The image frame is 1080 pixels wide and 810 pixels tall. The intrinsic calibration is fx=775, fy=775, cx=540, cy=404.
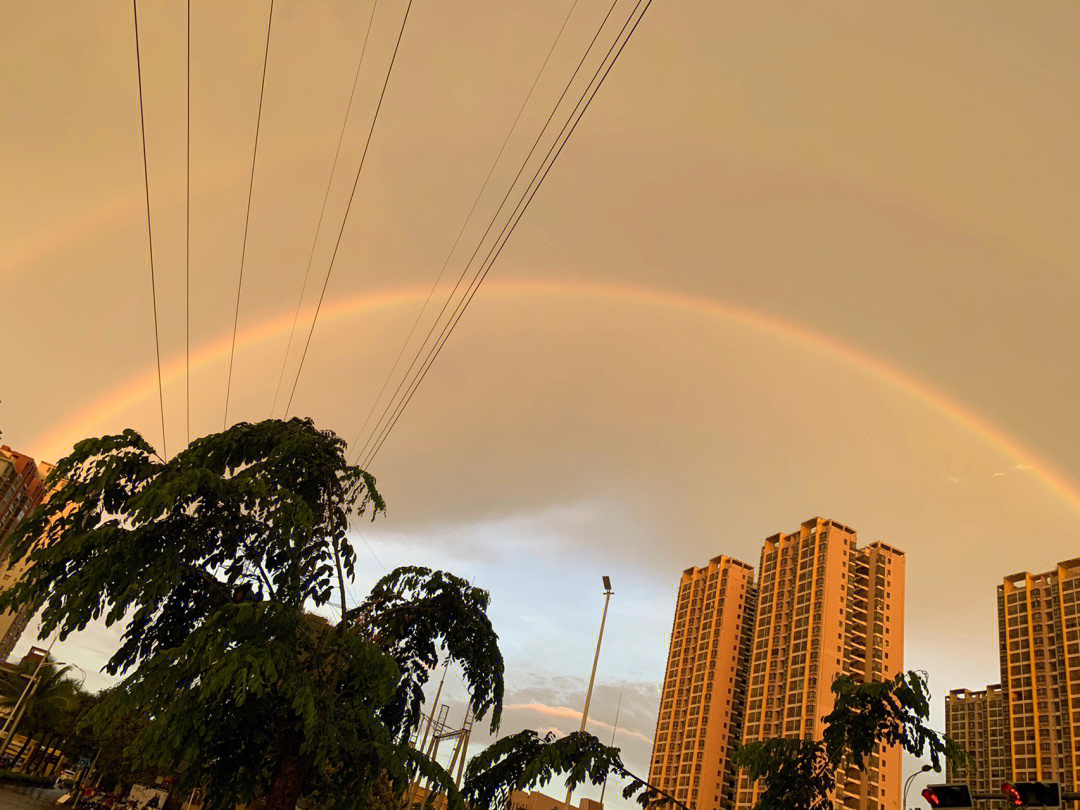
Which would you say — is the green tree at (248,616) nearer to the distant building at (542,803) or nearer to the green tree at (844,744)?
the green tree at (844,744)

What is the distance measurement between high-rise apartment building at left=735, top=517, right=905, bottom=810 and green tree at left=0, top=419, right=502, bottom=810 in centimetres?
9928

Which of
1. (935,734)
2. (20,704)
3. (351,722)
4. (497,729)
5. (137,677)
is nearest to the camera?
(137,677)

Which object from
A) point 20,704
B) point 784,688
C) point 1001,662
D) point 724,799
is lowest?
point 20,704

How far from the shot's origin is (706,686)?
393ft

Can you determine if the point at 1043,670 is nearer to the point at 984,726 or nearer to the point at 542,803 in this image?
the point at 984,726

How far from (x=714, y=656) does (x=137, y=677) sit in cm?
12407

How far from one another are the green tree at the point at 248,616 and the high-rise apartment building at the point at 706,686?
11377 cm

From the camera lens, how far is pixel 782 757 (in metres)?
10.9

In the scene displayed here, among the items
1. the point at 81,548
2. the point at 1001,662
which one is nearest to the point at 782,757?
the point at 81,548

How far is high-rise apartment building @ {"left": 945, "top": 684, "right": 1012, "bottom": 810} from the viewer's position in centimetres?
11912

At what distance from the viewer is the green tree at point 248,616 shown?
668 centimetres

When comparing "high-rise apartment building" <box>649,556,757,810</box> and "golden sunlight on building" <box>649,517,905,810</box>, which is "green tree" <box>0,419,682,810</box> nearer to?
"golden sunlight on building" <box>649,517,905,810</box>

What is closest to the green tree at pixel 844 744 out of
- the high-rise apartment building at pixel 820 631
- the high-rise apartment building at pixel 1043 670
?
the high-rise apartment building at pixel 820 631

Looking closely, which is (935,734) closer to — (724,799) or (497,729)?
(497,729)
